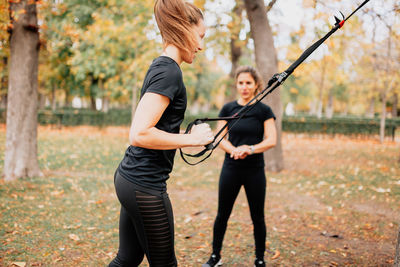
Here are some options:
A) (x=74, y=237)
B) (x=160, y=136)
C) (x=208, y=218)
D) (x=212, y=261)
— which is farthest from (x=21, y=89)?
(x=160, y=136)

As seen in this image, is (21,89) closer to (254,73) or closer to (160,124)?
(254,73)

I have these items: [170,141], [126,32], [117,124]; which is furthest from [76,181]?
[117,124]

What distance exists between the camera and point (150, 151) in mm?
1716

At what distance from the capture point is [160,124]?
172 centimetres

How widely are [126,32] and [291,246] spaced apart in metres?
12.2

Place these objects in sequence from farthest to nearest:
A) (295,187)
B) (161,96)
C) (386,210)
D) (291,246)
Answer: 1. (295,187)
2. (386,210)
3. (291,246)
4. (161,96)

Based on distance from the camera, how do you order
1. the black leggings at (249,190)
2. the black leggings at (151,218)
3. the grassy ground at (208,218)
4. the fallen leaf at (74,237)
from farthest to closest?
the fallen leaf at (74,237) < the grassy ground at (208,218) < the black leggings at (249,190) < the black leggings at (151,218)

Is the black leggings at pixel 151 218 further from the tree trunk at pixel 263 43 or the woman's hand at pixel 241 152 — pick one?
the tree trunk at pixel 263 43

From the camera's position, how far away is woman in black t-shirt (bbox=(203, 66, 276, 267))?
3.30m

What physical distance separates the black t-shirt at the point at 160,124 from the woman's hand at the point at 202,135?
12 centimetres

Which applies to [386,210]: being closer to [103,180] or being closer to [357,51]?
[103,180]

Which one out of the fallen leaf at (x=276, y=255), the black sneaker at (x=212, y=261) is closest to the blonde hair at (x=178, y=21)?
the black sneaker at (x=212, y=261)

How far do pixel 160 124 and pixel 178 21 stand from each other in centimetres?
55

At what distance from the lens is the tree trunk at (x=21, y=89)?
6.57 meters
